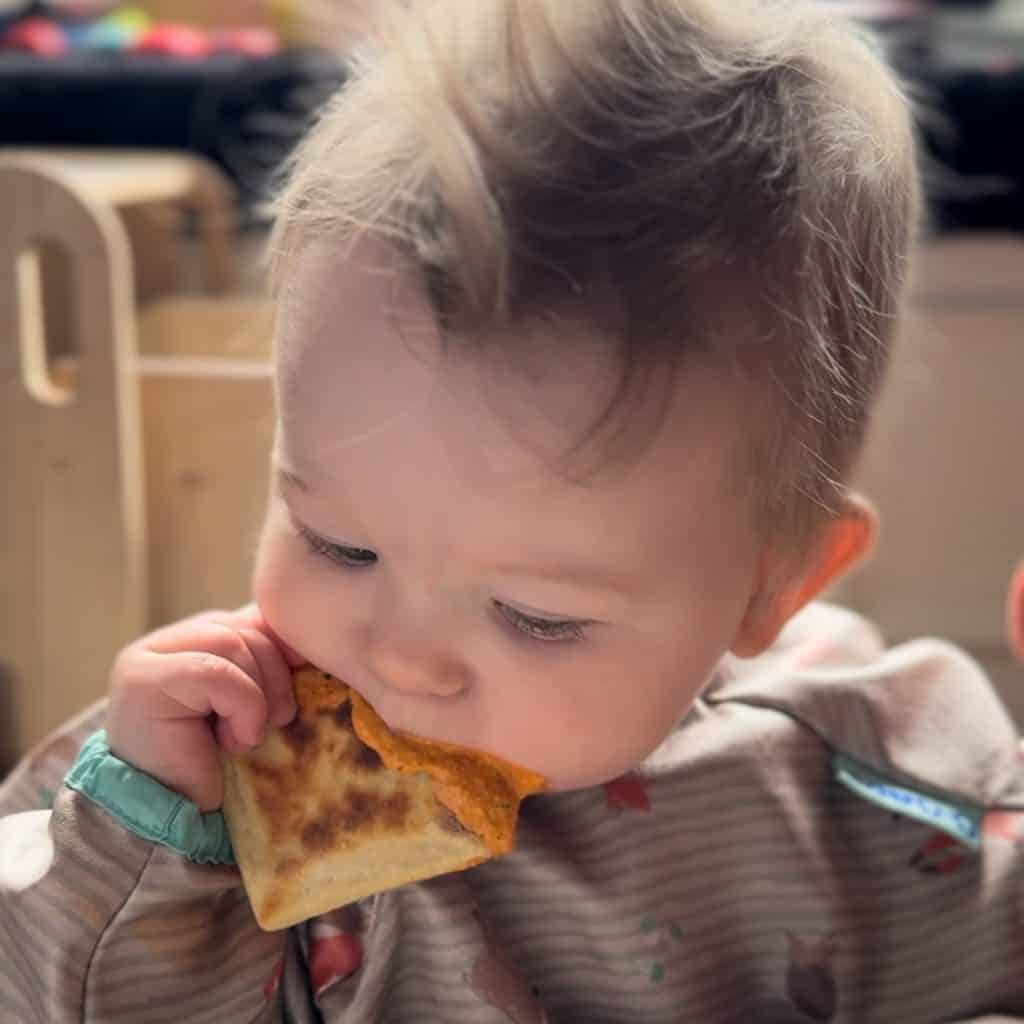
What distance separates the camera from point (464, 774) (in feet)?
2.10

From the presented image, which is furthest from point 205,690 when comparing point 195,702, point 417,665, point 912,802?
point 912,802

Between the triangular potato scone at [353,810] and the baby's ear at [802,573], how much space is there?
136 millimetres

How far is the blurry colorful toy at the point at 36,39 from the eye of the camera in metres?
1.82

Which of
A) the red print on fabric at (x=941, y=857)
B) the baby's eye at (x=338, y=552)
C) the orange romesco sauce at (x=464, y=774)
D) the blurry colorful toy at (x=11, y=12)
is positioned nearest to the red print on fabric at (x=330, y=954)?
the orange romesco sauce at (x=464, y=774)

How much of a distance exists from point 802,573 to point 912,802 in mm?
201

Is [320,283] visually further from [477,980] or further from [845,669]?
[845,669]

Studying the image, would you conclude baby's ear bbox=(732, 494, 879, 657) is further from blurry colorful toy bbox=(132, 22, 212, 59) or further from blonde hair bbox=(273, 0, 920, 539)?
blurry colorful toy bbox=(132, 22, 212, 59)

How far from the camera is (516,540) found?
21.6 inches

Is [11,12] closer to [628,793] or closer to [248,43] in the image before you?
[248,43]

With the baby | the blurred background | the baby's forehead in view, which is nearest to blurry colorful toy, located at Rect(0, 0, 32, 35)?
the blurred background

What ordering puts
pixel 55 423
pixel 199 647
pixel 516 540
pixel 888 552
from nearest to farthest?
pixel 516 540 < pixel 199 647 < pixel 55 423 < pixel 888 552

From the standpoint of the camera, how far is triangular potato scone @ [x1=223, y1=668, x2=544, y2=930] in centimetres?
64

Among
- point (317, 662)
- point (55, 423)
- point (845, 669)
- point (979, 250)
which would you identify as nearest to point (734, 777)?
point (845, 669)

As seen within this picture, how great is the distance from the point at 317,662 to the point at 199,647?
61 millimetres
